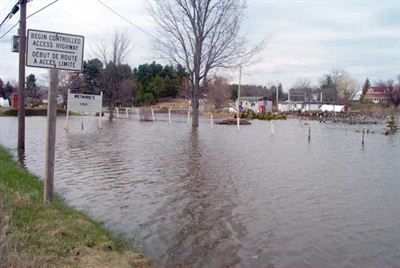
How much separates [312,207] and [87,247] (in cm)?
557

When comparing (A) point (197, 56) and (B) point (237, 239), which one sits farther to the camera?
(A) point (197, 56)

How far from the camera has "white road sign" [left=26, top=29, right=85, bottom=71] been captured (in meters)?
7.94

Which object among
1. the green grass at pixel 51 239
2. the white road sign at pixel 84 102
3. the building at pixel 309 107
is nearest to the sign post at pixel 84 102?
the white road sign at pixel 84 102

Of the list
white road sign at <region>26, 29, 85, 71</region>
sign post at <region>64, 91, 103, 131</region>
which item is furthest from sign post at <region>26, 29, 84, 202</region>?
sign post at <region>64, 91, 103, 131</region>

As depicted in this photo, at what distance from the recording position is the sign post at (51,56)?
7.96 m

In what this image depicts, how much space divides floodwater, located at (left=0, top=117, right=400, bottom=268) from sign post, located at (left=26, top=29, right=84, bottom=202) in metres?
1.82

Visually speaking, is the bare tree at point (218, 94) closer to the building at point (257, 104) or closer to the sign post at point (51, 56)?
the building at point (257, 104)

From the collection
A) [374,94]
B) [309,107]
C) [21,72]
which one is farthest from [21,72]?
[374,94]

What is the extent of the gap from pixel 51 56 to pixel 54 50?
118 millimetres

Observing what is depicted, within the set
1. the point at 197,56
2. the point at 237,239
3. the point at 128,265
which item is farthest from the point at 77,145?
the point at 197,56

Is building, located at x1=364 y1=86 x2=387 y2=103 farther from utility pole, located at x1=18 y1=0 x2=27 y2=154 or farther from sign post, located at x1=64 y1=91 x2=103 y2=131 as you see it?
utility pole, located at x1=18 y1=0 x2=27 y2=154

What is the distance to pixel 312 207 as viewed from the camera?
404 inches

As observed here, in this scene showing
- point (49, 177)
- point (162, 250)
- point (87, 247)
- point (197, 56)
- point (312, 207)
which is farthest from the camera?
point (197, 56)

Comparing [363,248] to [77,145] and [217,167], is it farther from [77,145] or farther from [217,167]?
[77,145]
